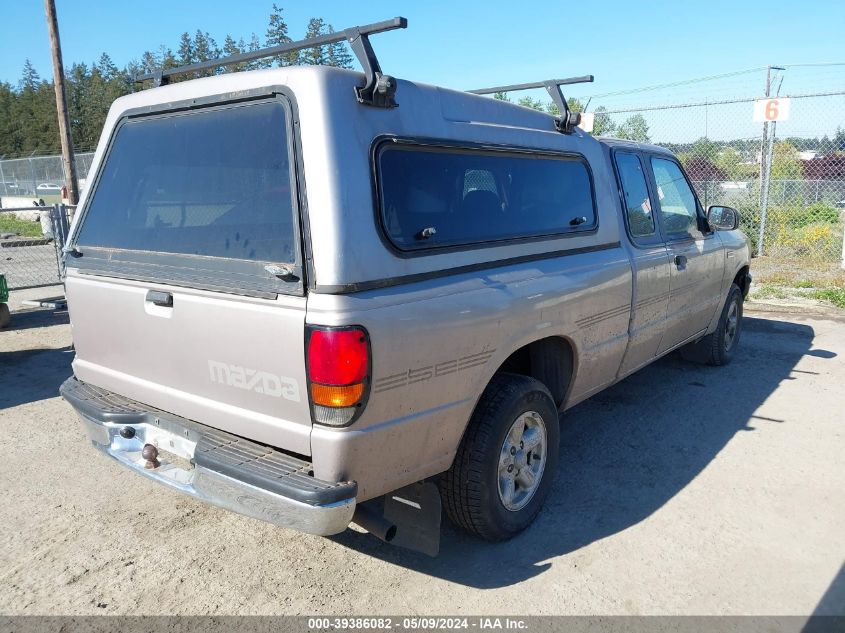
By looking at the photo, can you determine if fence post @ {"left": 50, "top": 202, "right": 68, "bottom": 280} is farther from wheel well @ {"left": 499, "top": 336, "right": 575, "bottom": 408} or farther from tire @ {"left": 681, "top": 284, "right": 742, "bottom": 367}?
tire @ {"left": 681, "top": 284, "right": 742, "bottom": 367}

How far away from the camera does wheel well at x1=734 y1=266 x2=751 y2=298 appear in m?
6.38

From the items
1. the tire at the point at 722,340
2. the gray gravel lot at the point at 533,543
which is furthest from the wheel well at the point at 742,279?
the gray gravel lot at the point at 533,543

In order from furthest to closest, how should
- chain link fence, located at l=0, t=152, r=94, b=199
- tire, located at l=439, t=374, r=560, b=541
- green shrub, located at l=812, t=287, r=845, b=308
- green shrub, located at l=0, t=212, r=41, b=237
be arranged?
1. chain link fence, located at l=0, t=152, r=94, b=199
2. green shrub, located at l=0, t=212, r=41, b=237
3. green shrub, located at l=812, t=287, r=845, b=308
4. tire, located at l=439, t=374, r=560, b=541

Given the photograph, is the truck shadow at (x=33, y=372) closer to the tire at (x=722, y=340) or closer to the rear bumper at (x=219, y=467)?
the rear bumper at (x=219, y=467)

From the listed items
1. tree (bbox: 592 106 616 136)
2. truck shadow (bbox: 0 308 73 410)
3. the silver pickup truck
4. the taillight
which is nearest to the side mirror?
the silver pickup truck

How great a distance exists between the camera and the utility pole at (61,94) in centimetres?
1150

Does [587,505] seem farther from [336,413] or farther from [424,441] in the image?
[336,413]

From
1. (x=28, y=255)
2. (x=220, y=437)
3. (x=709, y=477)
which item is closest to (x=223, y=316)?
(x=220, y=437)

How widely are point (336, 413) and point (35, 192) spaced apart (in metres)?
32.5

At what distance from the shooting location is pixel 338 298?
240 cm

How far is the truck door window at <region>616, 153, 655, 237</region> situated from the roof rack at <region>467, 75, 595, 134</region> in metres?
0.53

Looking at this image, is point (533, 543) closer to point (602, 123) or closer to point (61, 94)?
point (602, 123)

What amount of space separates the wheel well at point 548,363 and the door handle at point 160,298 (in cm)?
179

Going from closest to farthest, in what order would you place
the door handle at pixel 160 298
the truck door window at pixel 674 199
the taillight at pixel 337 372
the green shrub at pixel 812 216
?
the taillight at pixel 337 372 < the door handle at pixel 160 298 < the truck door window at pixel 674 199 < the green shrub at pixel 812 216
